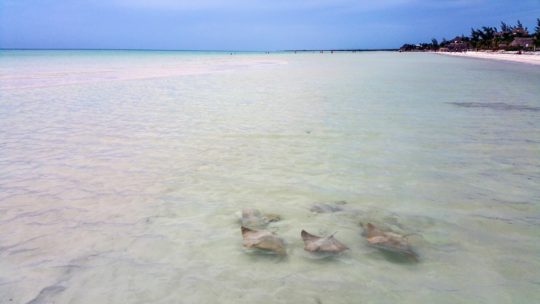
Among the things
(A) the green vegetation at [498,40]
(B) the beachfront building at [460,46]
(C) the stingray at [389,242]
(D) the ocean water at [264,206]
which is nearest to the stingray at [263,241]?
(D) the ocean water at [264,206]

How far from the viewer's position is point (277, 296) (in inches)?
108

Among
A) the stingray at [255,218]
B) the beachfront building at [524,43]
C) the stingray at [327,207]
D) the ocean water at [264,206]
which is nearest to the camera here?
the ocean water at [264,206]

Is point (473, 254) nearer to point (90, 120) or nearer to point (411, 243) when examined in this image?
point (411, 243)

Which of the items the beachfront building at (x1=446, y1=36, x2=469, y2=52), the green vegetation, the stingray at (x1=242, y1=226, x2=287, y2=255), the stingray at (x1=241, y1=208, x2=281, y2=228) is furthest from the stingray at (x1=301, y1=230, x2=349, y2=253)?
the beachfront building at (x1=446, y1=36, x2=469, y2=52)

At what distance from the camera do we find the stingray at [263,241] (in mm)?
3359

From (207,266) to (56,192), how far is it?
2620 millimetres

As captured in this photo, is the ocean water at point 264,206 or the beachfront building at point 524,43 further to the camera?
the beachfront building at point 524,43

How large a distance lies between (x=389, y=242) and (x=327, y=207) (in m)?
0.99

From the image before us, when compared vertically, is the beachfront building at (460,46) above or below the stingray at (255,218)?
above

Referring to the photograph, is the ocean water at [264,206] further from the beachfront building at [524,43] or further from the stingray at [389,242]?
the beachfront building at [524,43]

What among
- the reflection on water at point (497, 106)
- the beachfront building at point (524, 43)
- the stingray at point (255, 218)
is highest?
the beachfront building at point (524, 43)

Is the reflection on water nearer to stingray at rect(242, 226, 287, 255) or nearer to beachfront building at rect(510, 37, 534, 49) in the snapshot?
stingray at rect(242, 226, 287, 255)

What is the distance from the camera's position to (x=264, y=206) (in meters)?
4.32

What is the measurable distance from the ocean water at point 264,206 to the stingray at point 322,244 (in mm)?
79
